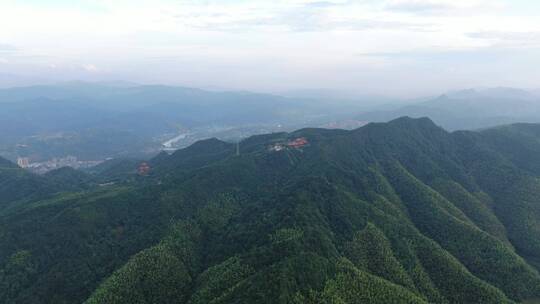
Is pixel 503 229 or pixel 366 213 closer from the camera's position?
pixel 366 213

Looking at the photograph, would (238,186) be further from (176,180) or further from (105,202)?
(105,202)

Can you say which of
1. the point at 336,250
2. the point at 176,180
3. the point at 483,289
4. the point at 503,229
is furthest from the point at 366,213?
the point at 176,180

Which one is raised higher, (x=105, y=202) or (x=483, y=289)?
(x=105, y=202)

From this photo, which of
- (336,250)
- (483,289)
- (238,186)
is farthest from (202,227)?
(483,289)

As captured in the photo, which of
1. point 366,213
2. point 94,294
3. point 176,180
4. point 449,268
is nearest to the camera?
point 94,294

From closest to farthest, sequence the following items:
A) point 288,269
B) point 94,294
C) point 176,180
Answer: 1. point 288,269
2. point 94,294
3. point 176,180

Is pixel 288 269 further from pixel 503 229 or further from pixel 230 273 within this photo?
pixel 503 229
